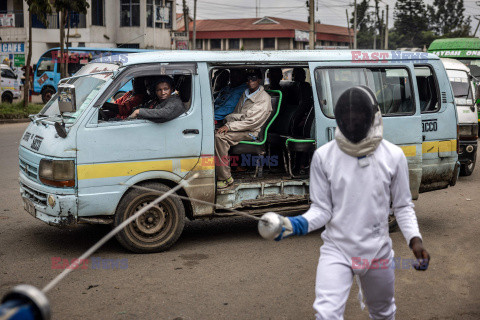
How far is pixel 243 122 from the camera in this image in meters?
7.39

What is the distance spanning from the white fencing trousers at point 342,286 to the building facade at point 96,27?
1643 inches

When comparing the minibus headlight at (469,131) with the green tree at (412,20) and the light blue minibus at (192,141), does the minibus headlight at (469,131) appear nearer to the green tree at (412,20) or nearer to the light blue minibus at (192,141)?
the light blue minibus at (192,141)

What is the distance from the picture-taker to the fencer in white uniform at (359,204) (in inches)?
131

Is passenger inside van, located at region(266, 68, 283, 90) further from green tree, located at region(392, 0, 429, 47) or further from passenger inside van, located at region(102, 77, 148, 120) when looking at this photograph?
green tree, located at region(392, 0, 429, 47)

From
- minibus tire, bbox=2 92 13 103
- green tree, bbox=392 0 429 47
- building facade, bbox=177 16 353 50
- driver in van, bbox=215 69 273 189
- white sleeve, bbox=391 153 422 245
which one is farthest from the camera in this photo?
green tree, bbox=392 0 429 47

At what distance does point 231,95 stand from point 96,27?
38.4 metres

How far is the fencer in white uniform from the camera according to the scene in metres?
3.34

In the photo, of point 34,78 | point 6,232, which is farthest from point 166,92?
point 34,78

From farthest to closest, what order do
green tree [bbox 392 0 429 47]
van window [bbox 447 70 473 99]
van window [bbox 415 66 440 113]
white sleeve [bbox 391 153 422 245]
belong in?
1. green tree [bbox 392 0 429 47]
2. van window [bbox 447 70 473 99]
3. van window [bbox 415 66 440 113]
4. white sleeve [bbox 391 153 422 245]

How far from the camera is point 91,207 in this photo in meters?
6.21

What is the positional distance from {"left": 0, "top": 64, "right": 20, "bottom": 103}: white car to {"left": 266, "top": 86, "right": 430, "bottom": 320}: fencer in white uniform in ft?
91.7

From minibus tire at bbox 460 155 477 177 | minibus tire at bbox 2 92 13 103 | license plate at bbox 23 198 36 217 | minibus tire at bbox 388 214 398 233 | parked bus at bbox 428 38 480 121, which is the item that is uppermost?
parked bus at bbox 428 38 480 121

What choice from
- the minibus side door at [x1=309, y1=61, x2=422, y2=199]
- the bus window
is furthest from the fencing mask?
the bus window

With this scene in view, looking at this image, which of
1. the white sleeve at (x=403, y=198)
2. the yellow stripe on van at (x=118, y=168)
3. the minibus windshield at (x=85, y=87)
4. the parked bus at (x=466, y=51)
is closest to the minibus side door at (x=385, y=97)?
the yellow stripe on van at (x=118, y=168)
